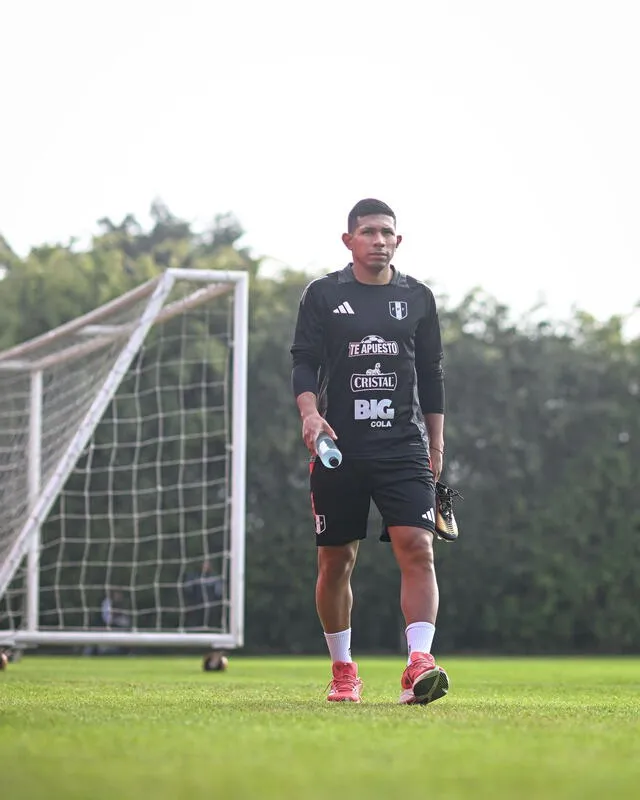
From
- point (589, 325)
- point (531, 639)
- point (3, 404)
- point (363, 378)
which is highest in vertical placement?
point (589, 325)

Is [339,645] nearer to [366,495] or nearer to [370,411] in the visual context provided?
[366,495]

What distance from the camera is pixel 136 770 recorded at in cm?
329

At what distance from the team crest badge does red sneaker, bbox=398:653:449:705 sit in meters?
1.51

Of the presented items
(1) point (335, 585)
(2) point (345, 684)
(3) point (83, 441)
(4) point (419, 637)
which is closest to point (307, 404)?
(1) point (335, 585)

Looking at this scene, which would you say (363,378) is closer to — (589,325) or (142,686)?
(142,686)

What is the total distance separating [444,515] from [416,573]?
0.50 m

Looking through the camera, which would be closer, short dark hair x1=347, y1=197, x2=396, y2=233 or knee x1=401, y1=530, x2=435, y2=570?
knee x1=401, y1=530, x2=435, y2=570

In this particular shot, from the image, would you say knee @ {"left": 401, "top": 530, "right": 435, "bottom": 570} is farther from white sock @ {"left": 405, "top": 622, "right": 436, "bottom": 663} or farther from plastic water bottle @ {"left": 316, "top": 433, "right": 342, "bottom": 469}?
plastic water bottle @ {"left": 316, "top": 433, "right": 342, "bottom": 469}

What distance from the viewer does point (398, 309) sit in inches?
254

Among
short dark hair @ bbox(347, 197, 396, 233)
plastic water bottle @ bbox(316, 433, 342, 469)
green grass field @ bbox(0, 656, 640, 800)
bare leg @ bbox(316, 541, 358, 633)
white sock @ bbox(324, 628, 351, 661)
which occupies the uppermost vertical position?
short dark hair @ bbox(347, 197, 396, 233)

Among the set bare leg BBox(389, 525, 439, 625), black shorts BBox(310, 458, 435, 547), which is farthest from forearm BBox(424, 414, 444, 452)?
bare leg BBox(389, 525, 439, 625)

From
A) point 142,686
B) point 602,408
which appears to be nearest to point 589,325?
point 602,408

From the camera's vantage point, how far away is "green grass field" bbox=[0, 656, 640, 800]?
3.01m

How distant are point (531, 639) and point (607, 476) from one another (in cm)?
337
